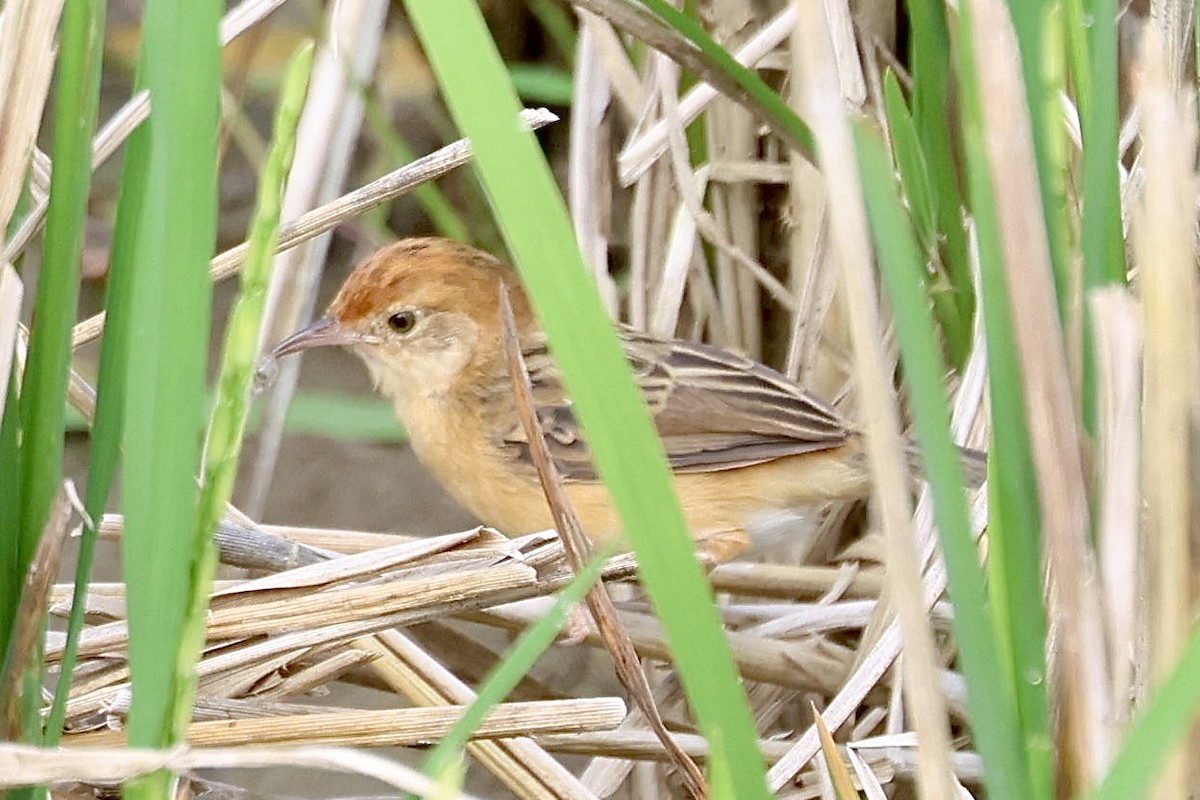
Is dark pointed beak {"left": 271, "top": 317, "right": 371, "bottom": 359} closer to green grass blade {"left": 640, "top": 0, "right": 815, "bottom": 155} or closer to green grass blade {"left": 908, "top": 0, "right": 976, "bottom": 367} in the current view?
green grass blade {"left": 640, "top": 0, "right": 815, "bottom": 155}

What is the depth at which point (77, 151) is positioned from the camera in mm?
1309

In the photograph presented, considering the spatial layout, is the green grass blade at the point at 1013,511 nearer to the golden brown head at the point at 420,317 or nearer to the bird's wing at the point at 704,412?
the bird's wing at the point at 704,412

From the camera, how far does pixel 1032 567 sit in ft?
3.76

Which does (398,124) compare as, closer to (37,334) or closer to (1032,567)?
(37,334)

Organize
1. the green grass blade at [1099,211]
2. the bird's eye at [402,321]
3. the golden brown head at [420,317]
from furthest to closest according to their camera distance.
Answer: the bird's eye at [402,321] → the golden brown head at [420,317] → the green grass blade at [1099,211]

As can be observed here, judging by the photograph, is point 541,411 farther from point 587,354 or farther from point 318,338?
point 587,354

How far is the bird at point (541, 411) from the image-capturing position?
293cm

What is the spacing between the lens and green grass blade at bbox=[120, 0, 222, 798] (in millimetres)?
1061

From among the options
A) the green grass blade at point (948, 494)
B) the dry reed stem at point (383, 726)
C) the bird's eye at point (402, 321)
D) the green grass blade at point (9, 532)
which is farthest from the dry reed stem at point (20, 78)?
the bird's eye at point (402, 321)

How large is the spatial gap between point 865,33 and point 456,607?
1.41 m

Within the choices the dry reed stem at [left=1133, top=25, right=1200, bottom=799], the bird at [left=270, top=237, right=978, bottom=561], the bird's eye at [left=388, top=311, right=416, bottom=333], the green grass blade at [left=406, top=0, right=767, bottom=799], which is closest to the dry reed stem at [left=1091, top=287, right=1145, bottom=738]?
the dry reed stem at [left=1133, top=25, right=1200, bottom=799]

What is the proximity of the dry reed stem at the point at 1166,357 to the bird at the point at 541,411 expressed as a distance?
1.66m

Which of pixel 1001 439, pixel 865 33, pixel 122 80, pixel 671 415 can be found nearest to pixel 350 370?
pixel 122 80

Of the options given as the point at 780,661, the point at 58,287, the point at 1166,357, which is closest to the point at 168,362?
the point at 58,287
